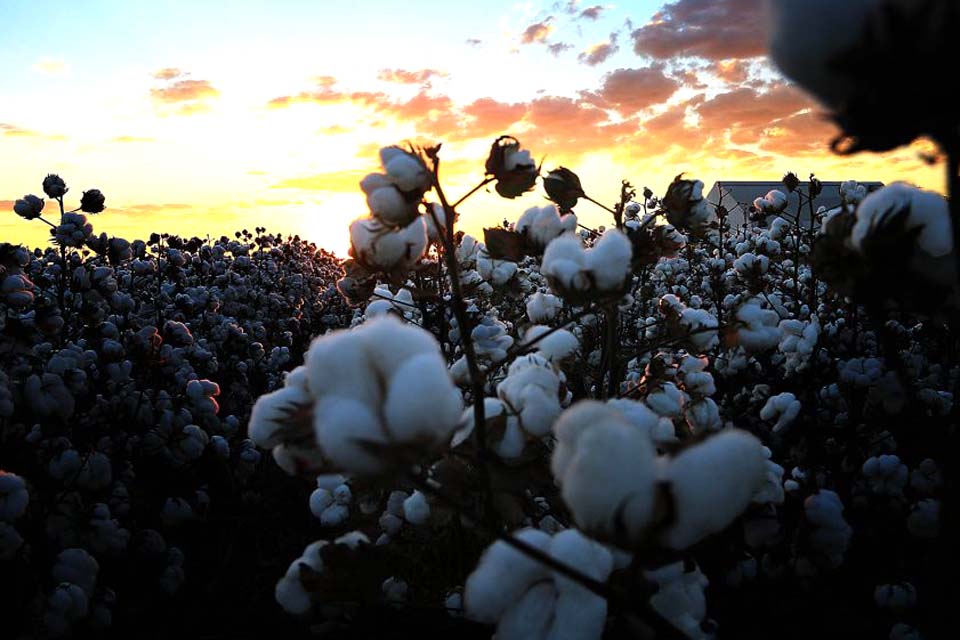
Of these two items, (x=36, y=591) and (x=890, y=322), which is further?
(x=890, y=322)

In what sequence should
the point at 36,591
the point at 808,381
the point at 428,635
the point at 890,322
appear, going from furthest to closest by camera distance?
the point at 890,322 → the point at 808,381 → the point at 36,591 → the point at 428,635

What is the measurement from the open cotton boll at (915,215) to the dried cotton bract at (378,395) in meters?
0.62

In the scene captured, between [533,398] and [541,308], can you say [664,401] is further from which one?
[541,308]

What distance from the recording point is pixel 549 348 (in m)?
2.10

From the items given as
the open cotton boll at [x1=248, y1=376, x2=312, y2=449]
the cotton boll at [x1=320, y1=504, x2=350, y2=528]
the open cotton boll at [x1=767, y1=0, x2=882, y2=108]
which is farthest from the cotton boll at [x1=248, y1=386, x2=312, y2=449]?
the cotton boll at [x1=320, y1=504, x2=350, y2=528]

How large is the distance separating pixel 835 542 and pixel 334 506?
180 cm

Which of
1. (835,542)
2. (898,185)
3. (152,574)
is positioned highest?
(898,185)

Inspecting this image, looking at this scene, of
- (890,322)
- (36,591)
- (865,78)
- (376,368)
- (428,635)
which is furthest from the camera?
(890,322)

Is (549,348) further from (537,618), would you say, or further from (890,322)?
(890,322)

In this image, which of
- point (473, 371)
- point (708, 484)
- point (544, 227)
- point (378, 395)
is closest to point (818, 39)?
point (708, 484)

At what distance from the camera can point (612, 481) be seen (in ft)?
2.54

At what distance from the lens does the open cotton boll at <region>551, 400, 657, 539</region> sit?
0.77m

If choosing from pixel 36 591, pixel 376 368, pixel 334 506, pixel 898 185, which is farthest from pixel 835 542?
pixel 36 591

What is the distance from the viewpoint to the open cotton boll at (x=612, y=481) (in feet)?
2.54
